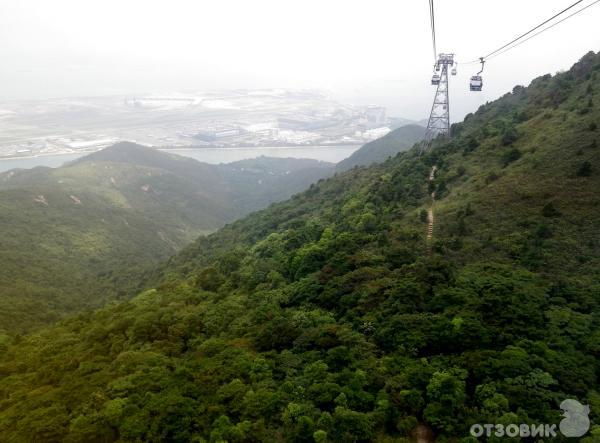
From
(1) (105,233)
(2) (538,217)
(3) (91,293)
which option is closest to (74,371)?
(2) (538,217)

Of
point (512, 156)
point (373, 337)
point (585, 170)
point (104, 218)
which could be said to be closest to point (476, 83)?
point (512, 156)

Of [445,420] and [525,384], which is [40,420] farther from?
[525,384]

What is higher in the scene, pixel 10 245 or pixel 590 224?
pixel 590 224

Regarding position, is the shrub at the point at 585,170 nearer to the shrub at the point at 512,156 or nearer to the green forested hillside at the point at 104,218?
the shrub at the point at 512,156

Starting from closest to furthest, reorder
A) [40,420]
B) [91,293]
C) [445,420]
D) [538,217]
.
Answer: [445,420]
[40,420]
[538,217]
[91,293]

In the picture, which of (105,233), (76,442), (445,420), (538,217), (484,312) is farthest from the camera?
(105,233)

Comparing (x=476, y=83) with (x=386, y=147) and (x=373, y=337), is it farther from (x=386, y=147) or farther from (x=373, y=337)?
(x=386, y=147)
